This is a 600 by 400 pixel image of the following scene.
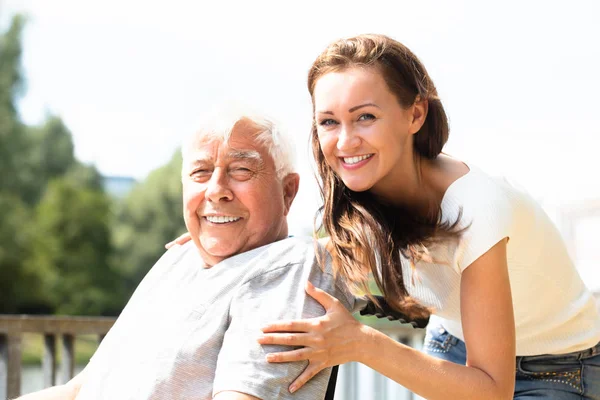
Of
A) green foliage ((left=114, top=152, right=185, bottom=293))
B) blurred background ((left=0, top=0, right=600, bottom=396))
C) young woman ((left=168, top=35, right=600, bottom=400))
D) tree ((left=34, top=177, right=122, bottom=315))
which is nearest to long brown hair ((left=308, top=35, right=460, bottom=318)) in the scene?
young woman ((left=168, top=35, right=600, bottom=400))

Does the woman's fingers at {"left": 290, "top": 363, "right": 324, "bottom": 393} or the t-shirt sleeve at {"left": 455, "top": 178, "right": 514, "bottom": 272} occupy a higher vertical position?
the t-shirt sleeve at {"left": 455, "top": 178, "right": 514, "bottom": 272}

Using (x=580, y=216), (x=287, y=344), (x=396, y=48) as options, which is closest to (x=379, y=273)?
(x=287, y=344)

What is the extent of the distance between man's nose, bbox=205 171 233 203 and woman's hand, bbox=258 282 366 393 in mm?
369

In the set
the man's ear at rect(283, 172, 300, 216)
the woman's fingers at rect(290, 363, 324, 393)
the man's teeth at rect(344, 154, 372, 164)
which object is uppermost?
the man's teeth at rect(344, 154, 372, 164)

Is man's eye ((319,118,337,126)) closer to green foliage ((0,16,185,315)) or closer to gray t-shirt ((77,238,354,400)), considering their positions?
gray t-shirt ((77,238,354,400))

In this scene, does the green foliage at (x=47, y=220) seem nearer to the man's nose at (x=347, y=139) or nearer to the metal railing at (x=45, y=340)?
the metal railing at (x=45, y=340)

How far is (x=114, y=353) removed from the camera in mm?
1906

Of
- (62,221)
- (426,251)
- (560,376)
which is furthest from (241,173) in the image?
(62,221)

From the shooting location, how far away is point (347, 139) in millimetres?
1889

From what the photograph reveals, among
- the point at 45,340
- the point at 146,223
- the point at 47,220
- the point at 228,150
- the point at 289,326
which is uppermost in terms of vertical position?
the point at 228,150

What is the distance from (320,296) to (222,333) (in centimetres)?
24

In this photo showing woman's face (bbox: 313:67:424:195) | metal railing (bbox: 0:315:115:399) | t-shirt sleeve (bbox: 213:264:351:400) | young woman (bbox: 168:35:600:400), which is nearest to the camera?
t-shirt sleeve (bbox: 213:264:351:400)

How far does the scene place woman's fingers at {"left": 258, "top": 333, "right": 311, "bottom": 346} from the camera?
1.62 m

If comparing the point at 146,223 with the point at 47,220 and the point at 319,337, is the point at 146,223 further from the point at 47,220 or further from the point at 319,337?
the point at 319,337
